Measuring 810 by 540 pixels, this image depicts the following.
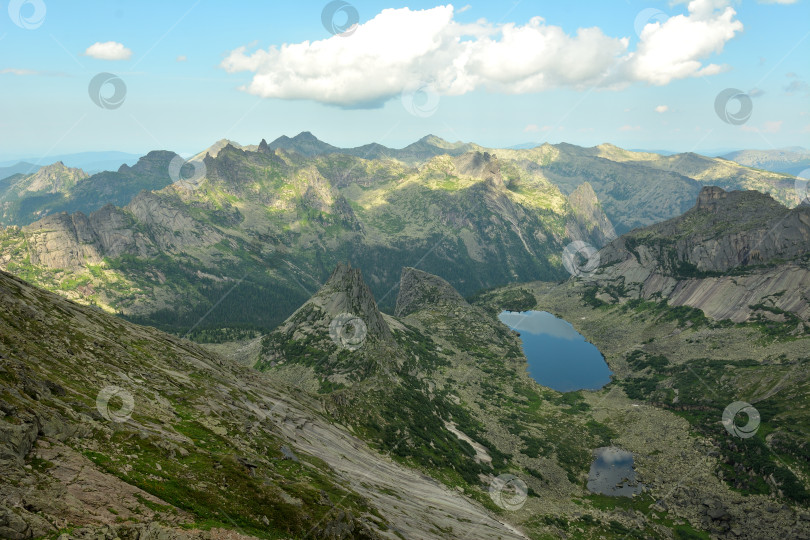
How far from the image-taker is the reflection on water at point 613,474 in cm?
11975

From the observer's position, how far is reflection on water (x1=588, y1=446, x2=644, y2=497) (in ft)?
393

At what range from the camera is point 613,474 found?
422ft

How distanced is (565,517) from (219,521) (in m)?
93.0

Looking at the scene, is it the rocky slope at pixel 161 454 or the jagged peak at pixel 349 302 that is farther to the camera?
the jagged peak at pixel 349 302

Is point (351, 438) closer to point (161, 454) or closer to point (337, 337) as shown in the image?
point (161, 454)

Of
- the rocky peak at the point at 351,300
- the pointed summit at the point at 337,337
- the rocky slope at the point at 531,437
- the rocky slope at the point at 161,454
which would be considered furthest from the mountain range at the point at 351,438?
the rocky peak at the point at 351,300

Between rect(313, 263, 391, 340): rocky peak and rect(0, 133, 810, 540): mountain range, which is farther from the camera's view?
rect(313, 263, 391, 340): rocky peak

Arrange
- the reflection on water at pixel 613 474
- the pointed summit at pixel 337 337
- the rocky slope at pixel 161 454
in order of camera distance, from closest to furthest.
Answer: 1. the rocky slope at pixel 161 454
2. the reflection on water at pixel 613 474
3. the pointed summit at pixel 337 337

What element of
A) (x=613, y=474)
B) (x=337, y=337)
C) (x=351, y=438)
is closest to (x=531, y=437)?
(x=613, y=474)

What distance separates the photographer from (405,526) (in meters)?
57.0

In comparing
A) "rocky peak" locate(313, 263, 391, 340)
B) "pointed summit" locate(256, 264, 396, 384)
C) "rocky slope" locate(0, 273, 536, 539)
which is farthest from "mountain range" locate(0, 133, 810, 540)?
"rocky peak" locate(313, 263, 391, 340)

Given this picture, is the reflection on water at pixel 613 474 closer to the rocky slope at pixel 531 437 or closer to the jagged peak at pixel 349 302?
the rocky slope at pixel 531 437

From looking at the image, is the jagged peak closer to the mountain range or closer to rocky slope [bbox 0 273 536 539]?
the mountain range

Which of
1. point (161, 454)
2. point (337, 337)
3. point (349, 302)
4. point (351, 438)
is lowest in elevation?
point (351, 438)
